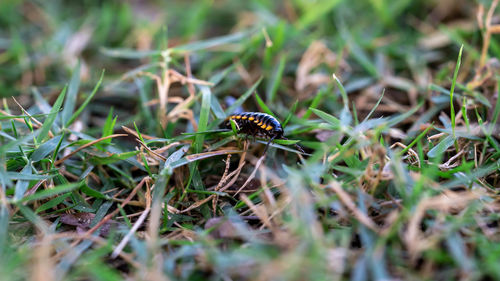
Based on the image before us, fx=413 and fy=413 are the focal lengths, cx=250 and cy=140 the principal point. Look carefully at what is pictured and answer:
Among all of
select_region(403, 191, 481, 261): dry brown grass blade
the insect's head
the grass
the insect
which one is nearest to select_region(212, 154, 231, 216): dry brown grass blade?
the grass

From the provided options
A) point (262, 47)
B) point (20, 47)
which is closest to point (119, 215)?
point (262, 47)

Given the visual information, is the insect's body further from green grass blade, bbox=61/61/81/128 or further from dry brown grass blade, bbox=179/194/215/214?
green grass blade, bbox=61/61/81/128

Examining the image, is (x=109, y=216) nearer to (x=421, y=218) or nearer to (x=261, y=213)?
(x=261, y=213)

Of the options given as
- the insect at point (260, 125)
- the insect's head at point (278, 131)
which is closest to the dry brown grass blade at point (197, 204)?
the insect at point (260, 125)

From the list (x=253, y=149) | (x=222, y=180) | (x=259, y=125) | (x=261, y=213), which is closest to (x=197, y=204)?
(x=222, y=180)

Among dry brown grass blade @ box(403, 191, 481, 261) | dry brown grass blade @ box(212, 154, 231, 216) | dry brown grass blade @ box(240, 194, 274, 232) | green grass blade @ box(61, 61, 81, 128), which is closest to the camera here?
dry brown grass blade @ box(403, 191, 481, 261)

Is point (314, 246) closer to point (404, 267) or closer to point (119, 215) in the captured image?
point (404, 267)

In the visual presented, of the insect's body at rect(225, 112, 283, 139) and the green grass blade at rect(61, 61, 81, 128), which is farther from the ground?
the green grass blade at rect(61, 61, 81, 128)
